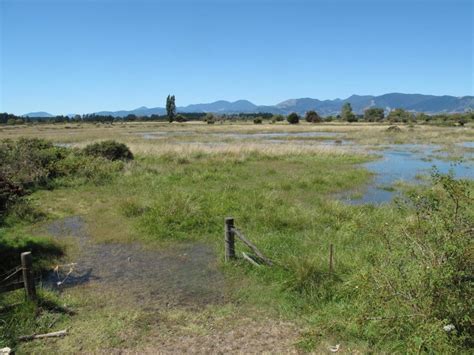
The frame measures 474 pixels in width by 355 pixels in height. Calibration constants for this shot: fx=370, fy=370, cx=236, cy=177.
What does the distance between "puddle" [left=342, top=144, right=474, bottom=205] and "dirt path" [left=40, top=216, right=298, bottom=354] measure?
330 inches

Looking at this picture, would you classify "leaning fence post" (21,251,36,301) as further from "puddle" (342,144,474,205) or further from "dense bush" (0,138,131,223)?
"puddle" (342,144,474,205)

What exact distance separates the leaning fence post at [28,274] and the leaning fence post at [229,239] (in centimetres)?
383

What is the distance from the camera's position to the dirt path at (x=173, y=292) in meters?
5.36

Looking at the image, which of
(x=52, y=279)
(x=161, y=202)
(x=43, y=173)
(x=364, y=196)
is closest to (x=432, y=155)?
(x=364, y=196)

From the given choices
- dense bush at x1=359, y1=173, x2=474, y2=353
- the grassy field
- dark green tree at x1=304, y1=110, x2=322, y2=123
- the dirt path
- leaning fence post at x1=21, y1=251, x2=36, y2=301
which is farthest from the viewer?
dark green tree at x1=304, y1=110, x2=322, y2=123

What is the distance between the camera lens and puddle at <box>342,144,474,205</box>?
51.7 ft

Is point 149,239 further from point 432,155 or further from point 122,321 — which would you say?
point 432,155

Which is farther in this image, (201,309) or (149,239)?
(149,239)

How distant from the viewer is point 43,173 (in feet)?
56.9

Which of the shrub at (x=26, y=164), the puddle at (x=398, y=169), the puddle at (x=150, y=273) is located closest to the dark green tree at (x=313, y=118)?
the puddle at (x=398, y=169)

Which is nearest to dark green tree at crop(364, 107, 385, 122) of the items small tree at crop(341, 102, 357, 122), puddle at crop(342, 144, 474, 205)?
small tree at crop(341, 102, 357, 122)

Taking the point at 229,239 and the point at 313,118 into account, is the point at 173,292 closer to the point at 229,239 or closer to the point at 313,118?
the point at 229,239

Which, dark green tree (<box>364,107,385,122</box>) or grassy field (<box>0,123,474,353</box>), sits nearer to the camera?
grassy field (<box>0,123,474,353</box>)

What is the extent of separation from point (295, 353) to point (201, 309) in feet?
6.60
